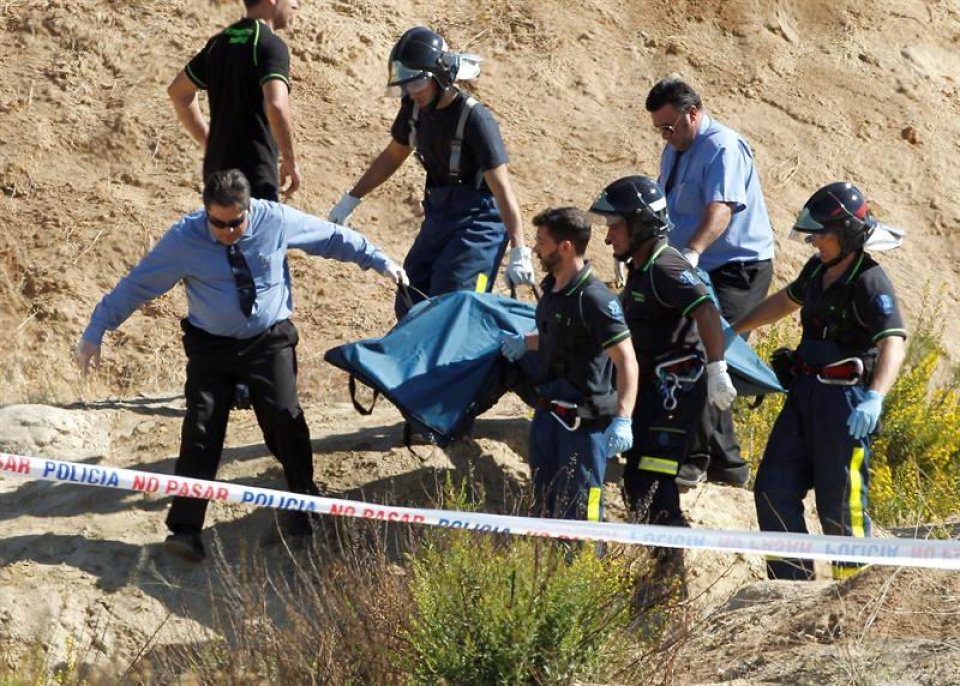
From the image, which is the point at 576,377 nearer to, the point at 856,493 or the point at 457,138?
the point at 856,493

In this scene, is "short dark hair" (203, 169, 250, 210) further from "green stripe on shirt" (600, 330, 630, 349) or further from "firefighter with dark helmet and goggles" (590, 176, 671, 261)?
"green stripe on shirt" (600, 330, 630, 349)

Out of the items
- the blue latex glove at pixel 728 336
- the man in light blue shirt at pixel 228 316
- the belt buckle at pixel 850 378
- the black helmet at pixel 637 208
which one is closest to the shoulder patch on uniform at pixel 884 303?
the belt buckle at pixel 850 378

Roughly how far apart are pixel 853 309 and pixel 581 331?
116 cm

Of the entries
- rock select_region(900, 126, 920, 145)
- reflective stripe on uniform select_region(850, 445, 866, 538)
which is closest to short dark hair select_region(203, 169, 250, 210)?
reflective stripe on uniform select_region(850, 445, 866, 538)

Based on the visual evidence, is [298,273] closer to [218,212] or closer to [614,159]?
[614,159]

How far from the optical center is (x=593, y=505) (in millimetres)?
6902

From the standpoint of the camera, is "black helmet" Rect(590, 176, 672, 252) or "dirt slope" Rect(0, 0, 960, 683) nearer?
"black helmet" Rect(590, 176, 672, 252)

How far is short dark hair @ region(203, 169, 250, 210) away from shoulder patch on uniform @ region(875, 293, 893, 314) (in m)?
2.71

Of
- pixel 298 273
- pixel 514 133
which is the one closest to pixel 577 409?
pixel 298 273

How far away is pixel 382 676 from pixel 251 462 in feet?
8.82

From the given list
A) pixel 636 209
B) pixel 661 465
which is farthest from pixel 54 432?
pixel 636 209

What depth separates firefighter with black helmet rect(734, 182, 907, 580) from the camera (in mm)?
6844

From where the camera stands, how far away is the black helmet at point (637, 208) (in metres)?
7.01

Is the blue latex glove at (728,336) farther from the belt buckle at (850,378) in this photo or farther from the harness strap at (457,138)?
the harness strap at (457,138)
